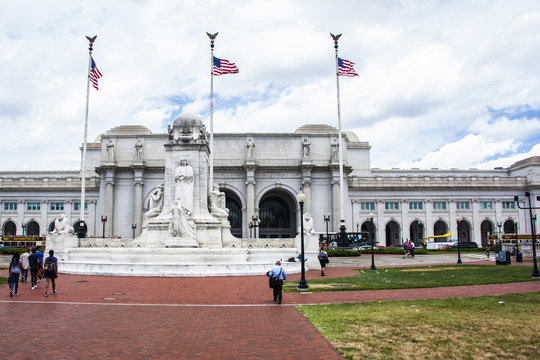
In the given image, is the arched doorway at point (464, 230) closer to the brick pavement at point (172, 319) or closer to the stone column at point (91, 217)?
the stone column at point (91, 217)

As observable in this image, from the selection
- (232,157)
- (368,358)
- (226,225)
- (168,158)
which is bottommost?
(368,358)

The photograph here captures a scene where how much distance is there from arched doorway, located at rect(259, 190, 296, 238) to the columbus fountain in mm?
44375

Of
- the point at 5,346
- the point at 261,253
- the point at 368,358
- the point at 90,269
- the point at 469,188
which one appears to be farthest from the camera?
the point at 469,188

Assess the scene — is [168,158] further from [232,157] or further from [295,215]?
[295,215]

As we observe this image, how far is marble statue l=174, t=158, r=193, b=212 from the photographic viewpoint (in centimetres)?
2883

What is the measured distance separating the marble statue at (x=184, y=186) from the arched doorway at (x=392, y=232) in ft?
199

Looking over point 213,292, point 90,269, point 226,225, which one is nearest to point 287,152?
point 226,225

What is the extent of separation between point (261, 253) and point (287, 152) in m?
46.0

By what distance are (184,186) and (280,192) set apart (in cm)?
4832

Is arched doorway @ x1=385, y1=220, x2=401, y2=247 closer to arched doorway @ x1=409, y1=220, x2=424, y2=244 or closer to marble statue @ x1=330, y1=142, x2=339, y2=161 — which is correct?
arched doorway @ x1=409, y1=220, x2=424, y2=244

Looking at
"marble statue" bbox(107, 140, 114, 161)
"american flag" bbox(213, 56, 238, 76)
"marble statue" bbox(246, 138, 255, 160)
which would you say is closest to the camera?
"american flag" bbox(213, 56, 238, 76)

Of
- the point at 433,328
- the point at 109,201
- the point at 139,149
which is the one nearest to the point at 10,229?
the point at 109,201

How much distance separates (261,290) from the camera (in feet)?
56.4

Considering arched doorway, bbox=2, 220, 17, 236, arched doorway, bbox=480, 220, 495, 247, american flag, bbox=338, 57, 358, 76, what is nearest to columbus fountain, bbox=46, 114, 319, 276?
american flag, bbox=338, 57, 358, 76
